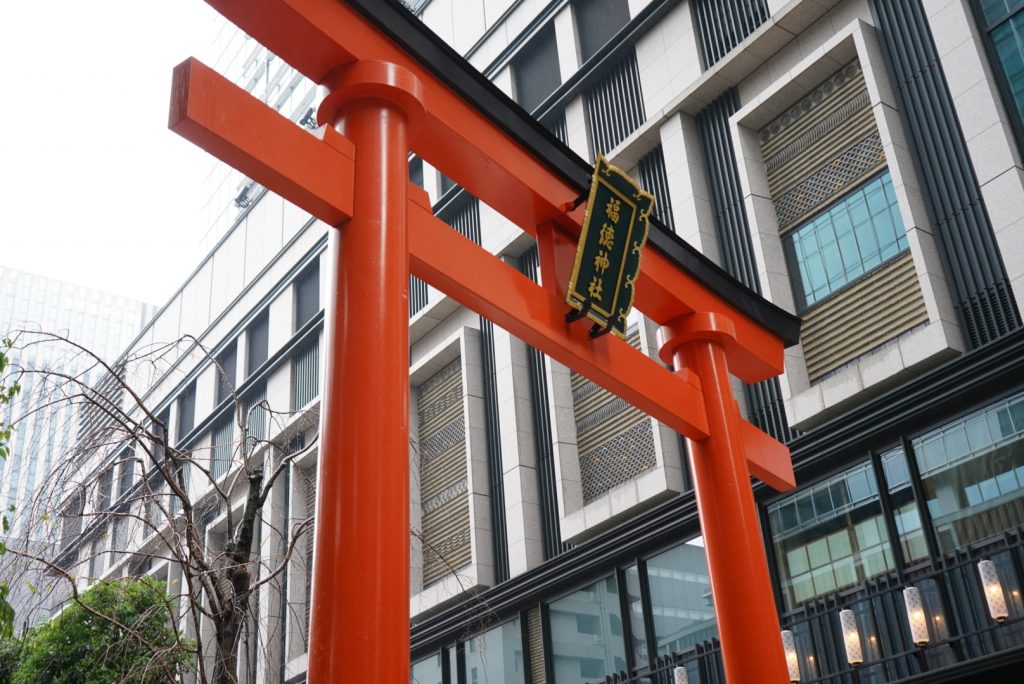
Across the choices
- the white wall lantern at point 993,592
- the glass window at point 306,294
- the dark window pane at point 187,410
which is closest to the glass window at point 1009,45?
the white wall lantern at point 993,592

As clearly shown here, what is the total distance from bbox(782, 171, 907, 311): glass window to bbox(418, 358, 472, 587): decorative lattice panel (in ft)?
23.7

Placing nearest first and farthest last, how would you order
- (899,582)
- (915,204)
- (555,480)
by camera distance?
(899,582) < (915,204) < (555,480)

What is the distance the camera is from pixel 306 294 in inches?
963

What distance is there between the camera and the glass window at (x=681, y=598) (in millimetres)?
13133

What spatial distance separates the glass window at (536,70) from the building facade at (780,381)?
0.06 metres

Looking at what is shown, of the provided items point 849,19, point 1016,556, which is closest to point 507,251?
point 849,19

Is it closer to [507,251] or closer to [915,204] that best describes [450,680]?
[507,251]

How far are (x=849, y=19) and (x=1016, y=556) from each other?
742cm

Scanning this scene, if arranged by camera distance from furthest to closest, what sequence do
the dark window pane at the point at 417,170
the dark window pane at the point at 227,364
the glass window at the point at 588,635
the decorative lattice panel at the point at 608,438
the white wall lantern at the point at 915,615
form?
1. the dark window pane at the point at 227,364
2. the dark window pane at the point at 417,170
3. the decorative lattice panel at the point at 608,438
4. the glass window at the point at 588,635
5. the white wall lantern at the point at 915,615

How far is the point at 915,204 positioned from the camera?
1161 centimetres

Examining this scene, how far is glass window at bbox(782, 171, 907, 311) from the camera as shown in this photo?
40.0 feet

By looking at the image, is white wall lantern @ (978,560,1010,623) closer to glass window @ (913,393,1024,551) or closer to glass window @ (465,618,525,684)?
glass window @ (913,393,1024,551)

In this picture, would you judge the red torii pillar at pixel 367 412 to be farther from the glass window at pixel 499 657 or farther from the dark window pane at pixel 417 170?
the dark window pane at pixel 417 170

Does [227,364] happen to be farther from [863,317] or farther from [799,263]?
[863,317]
